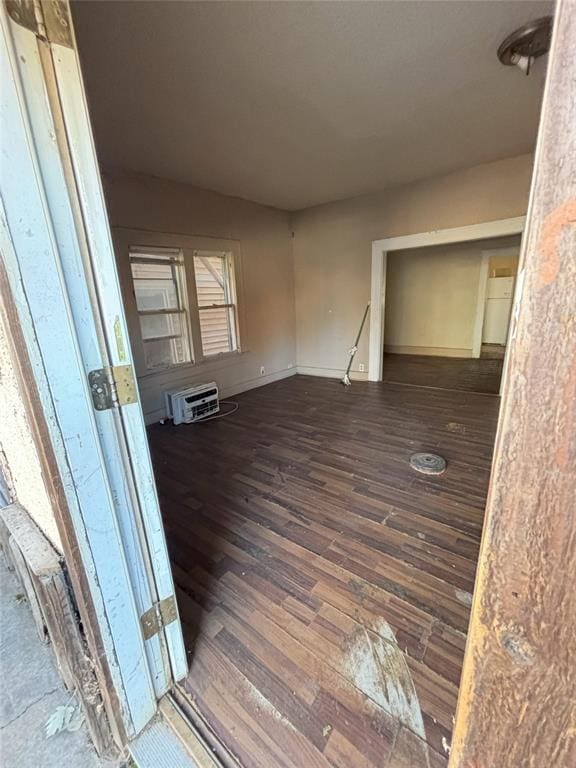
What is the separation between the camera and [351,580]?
158 centimetres

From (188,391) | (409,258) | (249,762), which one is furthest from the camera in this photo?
(409,258)

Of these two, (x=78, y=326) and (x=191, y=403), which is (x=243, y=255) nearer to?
(x=191, y=403)

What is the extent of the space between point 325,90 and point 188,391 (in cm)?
299

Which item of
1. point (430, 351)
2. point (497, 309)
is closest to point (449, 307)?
point (430, 351)

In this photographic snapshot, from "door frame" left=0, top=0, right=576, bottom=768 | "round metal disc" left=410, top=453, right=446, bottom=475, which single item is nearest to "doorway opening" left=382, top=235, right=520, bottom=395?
"round metal disc" left=410, top=453, right=446, bottom=475

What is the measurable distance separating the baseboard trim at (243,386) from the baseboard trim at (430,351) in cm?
306

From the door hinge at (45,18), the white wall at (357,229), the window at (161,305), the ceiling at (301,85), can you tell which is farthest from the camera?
the white wall at (357,229)

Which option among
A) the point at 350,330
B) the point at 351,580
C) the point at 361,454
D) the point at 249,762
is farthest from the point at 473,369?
the point at 249,762

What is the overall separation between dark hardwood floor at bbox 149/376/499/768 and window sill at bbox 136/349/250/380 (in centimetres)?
93

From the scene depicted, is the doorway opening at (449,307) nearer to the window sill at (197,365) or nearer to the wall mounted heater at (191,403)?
the window sill at (197,365)

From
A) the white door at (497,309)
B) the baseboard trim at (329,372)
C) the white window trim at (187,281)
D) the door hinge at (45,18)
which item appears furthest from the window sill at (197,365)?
the white door at (497,309)

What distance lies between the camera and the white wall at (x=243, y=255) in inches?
133

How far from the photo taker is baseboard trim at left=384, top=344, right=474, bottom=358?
22.4 feet

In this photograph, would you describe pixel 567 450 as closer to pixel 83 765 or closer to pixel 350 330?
pixel 83 765
